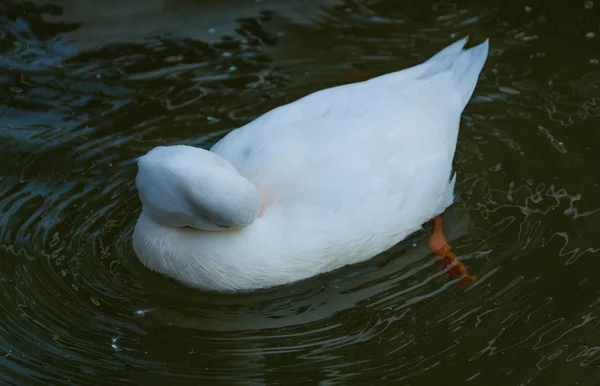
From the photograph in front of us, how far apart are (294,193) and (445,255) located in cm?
66

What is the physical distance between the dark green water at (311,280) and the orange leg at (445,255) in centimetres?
4

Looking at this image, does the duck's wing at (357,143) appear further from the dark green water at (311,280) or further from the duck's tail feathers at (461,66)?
the dark green water at (311,280)

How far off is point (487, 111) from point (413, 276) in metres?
1.21

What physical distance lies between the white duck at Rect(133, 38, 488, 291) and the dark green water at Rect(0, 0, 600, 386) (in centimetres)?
15

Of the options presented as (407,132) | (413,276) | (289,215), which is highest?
(407,132)

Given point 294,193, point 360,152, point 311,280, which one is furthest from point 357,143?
point 311,280

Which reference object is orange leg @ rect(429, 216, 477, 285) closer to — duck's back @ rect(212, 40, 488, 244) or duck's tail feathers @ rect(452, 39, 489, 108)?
duck's back @ rect(212, 40, 488, 244)

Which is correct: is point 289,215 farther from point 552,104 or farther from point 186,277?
point 552,104

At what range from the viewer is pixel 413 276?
10.7ft

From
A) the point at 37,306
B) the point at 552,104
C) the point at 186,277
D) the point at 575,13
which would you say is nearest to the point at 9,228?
the point at 37,306

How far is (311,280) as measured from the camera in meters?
3.23

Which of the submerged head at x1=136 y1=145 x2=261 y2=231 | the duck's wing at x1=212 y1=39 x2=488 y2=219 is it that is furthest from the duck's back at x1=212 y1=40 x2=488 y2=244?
the submerged head at x1=136 y1=145 x2=261 y2=231

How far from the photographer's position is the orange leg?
324 centimetres

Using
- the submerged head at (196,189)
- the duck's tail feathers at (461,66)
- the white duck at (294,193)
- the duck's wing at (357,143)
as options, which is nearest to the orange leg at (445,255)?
the white duck at (294,193)
